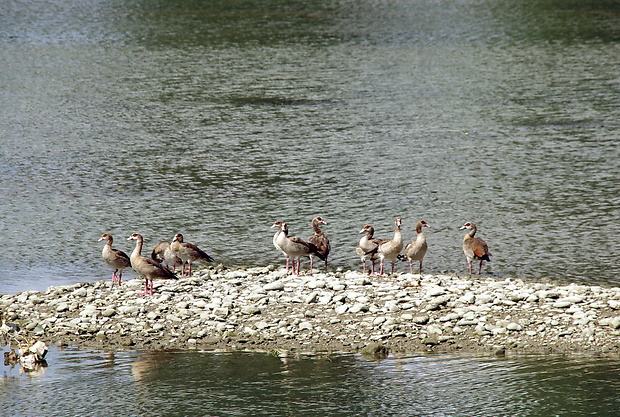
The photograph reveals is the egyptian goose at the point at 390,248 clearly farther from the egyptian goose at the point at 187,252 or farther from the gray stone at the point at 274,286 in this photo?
the egyptian goose at the point at 187,252

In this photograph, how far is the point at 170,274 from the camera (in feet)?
64.1

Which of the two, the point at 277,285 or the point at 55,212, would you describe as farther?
the point at 55,212

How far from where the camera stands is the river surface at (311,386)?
47.9ft

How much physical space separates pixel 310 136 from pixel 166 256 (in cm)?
1565

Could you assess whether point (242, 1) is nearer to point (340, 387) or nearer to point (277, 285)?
point (277, 285)

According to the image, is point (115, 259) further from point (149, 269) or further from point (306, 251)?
point (306, 251)

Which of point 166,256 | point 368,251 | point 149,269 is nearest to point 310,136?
point 368,251

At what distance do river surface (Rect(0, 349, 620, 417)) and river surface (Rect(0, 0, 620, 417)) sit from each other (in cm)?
4

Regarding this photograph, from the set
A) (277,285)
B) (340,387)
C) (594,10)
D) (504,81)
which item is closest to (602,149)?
(504,81)

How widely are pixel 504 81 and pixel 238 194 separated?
20119 mm

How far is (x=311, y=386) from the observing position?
15352mm

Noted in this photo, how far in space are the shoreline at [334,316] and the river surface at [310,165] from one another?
649 mm

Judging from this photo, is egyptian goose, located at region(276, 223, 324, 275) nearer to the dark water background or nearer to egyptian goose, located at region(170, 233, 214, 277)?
egyptian goose, located at region(170, 233, 214, 277)

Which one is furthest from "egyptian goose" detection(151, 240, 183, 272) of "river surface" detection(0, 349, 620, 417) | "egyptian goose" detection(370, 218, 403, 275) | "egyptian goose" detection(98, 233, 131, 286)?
"egyptian goose" detection(370, 218, 403, 275)
